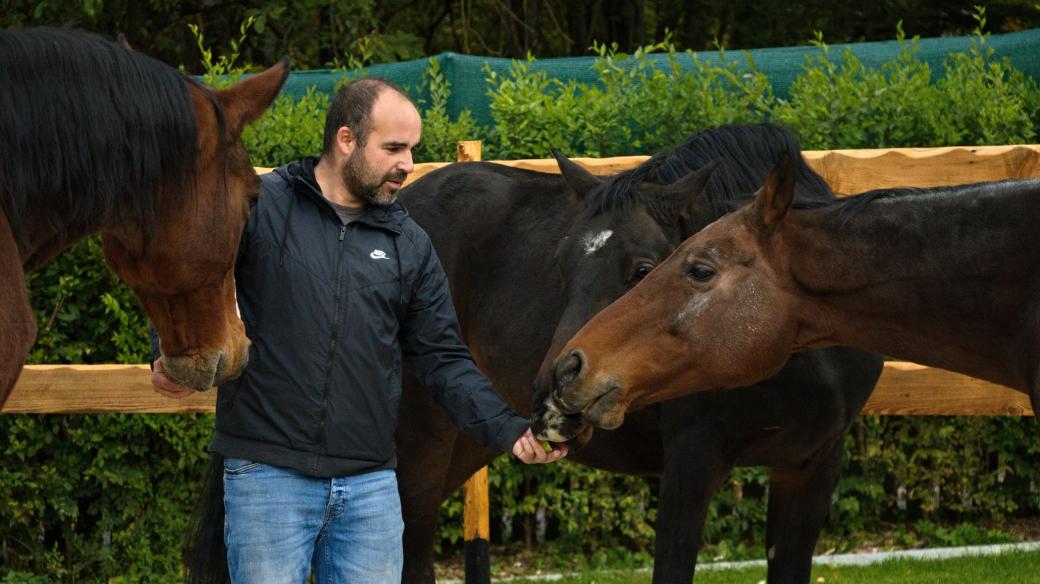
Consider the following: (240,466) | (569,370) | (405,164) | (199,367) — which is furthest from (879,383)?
(199,367)

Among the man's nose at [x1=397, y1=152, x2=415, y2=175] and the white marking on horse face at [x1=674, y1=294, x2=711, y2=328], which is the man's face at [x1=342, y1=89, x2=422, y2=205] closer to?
the man's nose at [x1=397, y1=152, x2=415, y2=175]

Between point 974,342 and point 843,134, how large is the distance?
2.68 meters

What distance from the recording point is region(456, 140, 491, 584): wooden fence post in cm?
539

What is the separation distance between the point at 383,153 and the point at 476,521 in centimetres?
268

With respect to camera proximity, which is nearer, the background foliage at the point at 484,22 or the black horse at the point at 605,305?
the black horse at the point at 605,305

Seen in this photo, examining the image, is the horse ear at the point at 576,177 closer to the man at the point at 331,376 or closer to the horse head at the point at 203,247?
the man at the point at 331,376

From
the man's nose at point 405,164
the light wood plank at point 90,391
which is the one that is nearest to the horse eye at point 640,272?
the man's nose at point 405,164

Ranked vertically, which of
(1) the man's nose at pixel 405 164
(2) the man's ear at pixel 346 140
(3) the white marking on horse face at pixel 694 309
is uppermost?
(2) the man's ear at pixel 346 140

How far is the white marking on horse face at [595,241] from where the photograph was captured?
389cm

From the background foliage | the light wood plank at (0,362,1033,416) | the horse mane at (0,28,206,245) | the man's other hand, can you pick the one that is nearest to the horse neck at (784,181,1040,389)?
the man's other hand

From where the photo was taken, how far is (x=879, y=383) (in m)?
5.16

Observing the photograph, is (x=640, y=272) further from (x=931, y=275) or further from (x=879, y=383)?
(x=879, y=383)

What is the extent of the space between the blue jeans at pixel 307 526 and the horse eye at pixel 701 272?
0.97 metres

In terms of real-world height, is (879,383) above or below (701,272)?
below
